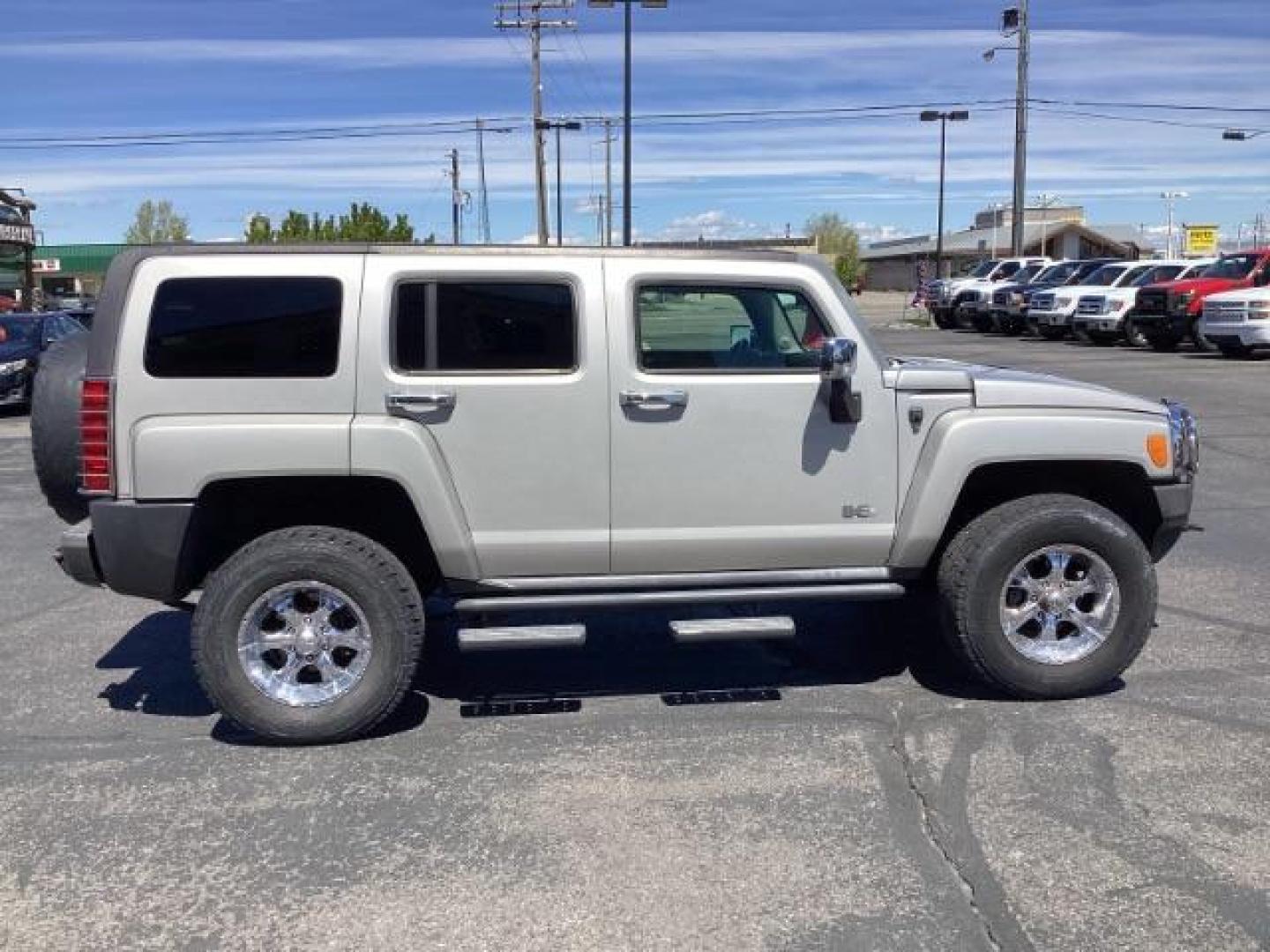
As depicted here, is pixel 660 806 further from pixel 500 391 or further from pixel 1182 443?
pixel 1182 443

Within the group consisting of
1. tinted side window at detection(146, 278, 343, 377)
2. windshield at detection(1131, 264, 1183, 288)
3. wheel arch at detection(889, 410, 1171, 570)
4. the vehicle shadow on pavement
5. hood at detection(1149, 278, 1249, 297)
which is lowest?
the vehicle shadow on pavement

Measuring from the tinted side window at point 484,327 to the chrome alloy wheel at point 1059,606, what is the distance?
2.10 metres

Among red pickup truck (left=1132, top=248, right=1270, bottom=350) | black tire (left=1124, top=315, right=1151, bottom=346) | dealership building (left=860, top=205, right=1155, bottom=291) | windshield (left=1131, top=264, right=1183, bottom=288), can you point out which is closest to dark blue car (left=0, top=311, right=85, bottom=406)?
red pickup truck (left=1132, top=248, right=1270, bottom=350)

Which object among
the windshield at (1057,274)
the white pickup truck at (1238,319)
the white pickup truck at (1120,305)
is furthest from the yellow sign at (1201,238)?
the white pickup truck at (1238,319)

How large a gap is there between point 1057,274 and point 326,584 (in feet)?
106

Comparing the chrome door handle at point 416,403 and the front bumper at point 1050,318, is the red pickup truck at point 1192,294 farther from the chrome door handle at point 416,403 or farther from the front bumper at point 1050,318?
the chrome door handle at point 416,403

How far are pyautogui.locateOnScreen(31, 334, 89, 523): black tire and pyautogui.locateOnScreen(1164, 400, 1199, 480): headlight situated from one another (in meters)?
4.46

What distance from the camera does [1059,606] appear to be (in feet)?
17.4

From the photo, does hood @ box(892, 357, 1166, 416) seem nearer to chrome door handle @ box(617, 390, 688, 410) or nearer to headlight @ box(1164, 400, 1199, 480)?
headlight @ box(1164, 400, 1199, 480)

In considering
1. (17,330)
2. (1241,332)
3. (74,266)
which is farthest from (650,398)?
(74,266)

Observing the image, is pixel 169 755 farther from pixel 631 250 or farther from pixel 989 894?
pixel 989 894

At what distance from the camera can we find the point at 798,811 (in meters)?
4.30

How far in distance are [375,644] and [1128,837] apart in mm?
2755

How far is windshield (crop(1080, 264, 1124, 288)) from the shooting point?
3023cm
